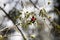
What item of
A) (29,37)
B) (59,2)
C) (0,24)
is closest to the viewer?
(0,24)

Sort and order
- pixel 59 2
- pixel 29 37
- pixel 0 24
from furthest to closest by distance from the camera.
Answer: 1. pixel 59 2
2. pixel 29 37
3. pixel 0 24

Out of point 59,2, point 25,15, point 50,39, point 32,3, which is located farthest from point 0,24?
point 59,2

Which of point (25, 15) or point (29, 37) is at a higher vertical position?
point (25, 15)

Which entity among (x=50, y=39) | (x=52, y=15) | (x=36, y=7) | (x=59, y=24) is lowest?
(x=50, y=39)

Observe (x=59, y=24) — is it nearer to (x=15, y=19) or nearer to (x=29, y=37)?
(x=29, y=37)

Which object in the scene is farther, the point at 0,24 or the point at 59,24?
the point at 59,24

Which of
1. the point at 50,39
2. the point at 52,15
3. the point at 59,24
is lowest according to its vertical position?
the point at 50,39

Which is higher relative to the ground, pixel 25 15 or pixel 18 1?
pixel 18 1

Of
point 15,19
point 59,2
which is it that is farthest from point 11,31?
point 59,2

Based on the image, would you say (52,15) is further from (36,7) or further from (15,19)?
(15,19)
